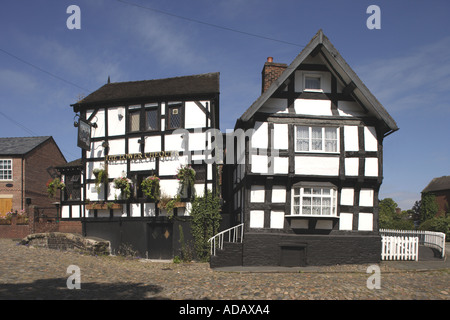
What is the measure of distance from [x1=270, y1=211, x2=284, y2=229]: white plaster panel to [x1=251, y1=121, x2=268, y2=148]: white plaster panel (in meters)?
2.81

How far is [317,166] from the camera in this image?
607 inches

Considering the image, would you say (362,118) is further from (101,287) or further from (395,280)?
(101,287)

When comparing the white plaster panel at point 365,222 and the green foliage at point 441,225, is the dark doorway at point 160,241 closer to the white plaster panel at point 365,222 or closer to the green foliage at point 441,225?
the white plaster panel at point 365,222

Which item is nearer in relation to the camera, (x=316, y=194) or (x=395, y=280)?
(x=395, y=280)

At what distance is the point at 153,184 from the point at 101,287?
838cm

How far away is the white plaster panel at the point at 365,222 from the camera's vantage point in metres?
15.5

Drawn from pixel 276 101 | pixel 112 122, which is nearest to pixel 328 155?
pixel 276 101

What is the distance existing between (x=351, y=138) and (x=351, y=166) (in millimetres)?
1209

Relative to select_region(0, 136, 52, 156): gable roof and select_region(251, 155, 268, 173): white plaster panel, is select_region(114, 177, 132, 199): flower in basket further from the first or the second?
select_region(0, 136, 52, 156): gable roof

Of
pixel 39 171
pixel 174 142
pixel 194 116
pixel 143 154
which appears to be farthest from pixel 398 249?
pixel 39 171

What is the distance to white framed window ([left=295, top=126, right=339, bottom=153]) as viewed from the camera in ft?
51.2

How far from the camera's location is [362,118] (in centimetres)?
1585

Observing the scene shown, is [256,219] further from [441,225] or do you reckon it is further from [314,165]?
[441,225]

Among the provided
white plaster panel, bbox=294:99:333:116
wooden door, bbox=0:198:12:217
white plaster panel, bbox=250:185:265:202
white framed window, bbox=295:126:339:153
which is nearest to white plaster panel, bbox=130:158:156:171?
white plaster panel, bbox=250:185:265:202
